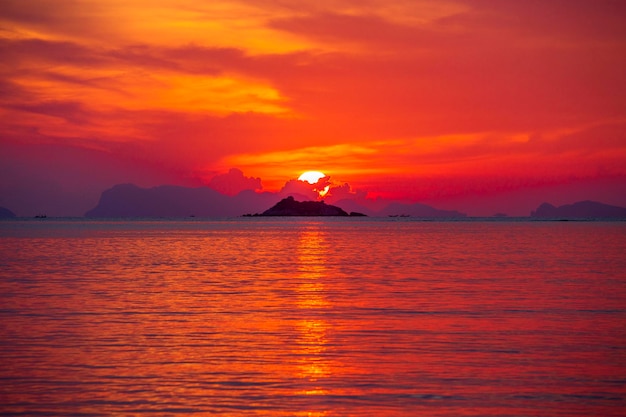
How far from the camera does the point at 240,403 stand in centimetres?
1561

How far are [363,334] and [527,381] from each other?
7.38 metres

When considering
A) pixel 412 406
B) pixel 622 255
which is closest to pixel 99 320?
pixel 412 406

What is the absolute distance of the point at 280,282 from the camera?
43625 mm

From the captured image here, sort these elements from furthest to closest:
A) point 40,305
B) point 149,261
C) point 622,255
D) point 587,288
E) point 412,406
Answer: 1. point 622,255
2. point 149,261
3. point 587,288
4. point 40,305
5. point 412,406

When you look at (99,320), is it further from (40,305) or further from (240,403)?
(240,403)

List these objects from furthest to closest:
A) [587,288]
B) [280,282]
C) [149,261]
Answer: [149,261], [280,282], [587,288]

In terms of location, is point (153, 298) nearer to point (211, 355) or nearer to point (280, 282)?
point (280, 282)

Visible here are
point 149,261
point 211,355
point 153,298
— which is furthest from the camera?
point 149,261

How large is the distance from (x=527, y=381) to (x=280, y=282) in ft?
88.1

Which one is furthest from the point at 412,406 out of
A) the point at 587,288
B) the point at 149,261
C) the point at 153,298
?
the point at 149,261

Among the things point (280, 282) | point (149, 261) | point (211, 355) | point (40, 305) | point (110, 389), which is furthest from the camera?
point (149, 261)

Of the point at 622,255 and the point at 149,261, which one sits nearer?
the point at 149,261

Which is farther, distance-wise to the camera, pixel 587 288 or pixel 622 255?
pixel 622 255

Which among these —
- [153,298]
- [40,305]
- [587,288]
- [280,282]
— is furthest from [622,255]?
[40,305]
